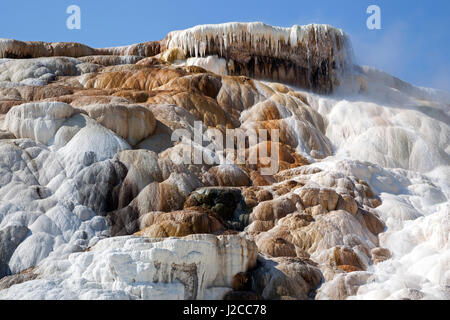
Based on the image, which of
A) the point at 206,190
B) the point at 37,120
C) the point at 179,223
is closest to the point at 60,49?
the point at 37,120

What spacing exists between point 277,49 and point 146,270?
15376mm

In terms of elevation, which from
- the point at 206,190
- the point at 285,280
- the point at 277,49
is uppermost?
the point at 277,49

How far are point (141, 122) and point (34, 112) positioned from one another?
8.59 ft

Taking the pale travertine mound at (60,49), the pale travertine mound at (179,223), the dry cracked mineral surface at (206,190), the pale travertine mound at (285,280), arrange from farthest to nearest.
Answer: the pale travertine mound at (60,49) < the pale travertine mound at (179,223) < the pale travertine mound at (285,280) < the dry cracked mineral surface at (206,190)

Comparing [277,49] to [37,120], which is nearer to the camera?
[37,120]

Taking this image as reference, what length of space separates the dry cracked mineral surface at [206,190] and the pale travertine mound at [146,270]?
2 cm

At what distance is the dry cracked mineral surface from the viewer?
10.5m

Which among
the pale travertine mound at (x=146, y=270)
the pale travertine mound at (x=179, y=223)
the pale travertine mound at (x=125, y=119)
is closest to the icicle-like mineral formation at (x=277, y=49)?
the pale travertine mound at (x=125, y=119)

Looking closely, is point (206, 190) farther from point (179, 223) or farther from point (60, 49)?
point (60, 49)

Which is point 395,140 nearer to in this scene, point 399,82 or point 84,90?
point 399,82

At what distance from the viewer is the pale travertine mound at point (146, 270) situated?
9.77m

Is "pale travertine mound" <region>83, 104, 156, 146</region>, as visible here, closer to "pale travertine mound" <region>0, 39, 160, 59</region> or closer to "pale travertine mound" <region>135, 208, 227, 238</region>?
"pale travertine mound" <region>135, 208, 227, 238</region>

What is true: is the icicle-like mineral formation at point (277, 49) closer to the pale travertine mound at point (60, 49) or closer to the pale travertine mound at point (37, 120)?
the pale travertine mound at point (60, 49)

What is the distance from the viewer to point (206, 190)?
44.5ft
